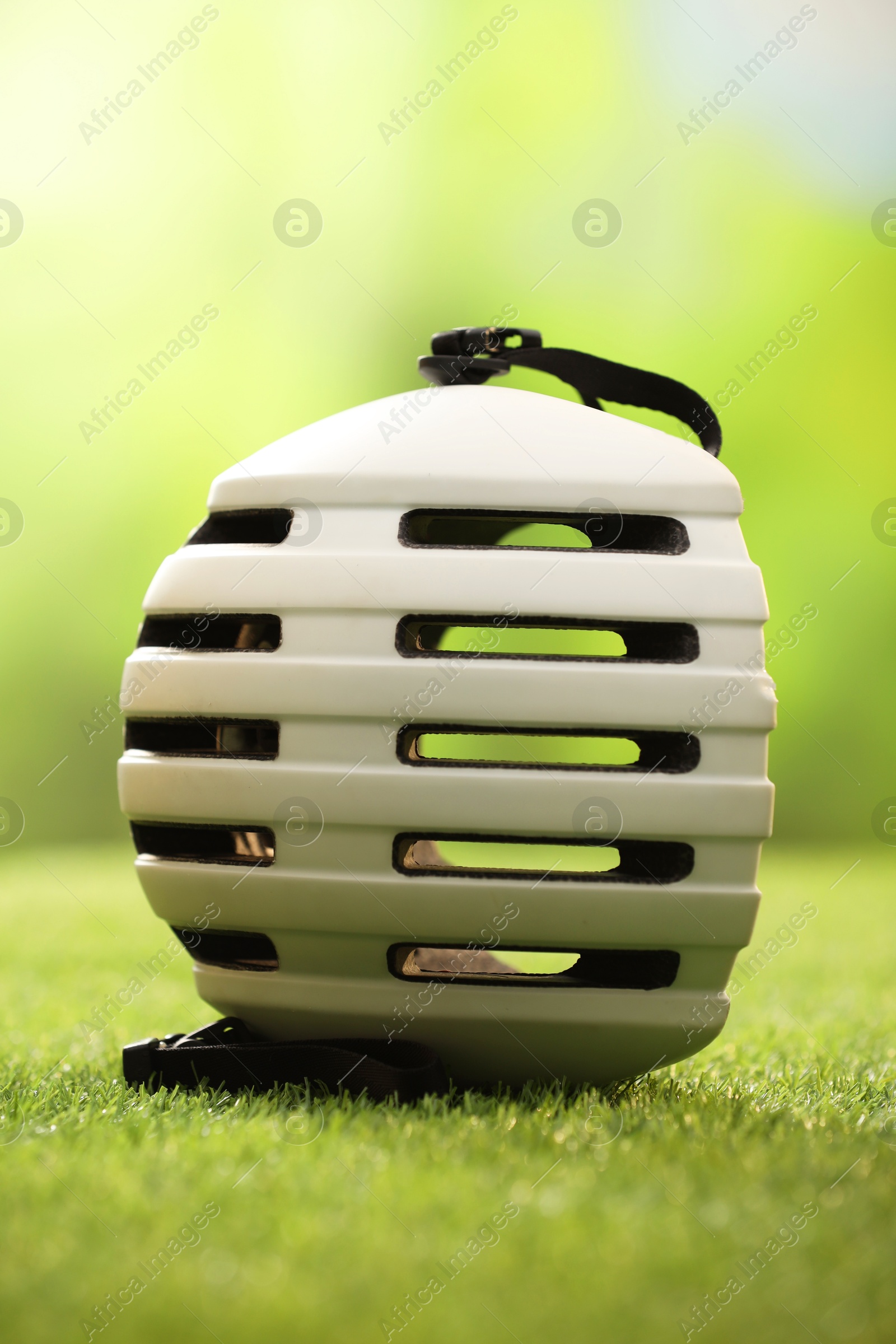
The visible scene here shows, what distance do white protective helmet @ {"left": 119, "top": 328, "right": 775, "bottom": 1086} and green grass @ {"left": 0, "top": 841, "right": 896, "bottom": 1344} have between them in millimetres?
195

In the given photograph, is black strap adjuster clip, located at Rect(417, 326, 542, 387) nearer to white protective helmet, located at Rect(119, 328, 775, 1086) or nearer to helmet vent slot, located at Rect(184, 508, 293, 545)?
white protective helmet, located at Rect(119, 328, 775, 1086)

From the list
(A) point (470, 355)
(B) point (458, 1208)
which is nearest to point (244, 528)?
(A) point (470, 355)

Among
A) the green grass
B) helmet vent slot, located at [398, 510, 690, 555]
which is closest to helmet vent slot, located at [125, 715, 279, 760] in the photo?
helmet vent slot, located at [398, 510, 690, 555]

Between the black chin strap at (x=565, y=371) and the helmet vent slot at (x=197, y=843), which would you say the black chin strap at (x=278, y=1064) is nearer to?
the helmet vent slot at (x=197, y=843)

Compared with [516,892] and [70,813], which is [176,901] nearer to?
[516,892]

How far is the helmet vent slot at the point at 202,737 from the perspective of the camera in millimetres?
2098

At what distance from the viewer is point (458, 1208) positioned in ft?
5.08

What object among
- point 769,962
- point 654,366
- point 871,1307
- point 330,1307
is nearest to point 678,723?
point 871,1307

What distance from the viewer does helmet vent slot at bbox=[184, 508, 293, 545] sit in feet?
7.24

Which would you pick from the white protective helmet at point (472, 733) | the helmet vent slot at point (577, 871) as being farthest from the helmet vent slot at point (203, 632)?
the helmet vent slot at point (577, 871)

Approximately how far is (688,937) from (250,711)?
0.83 metres

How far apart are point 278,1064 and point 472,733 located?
71 centimetres

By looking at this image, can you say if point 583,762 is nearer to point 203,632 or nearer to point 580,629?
point 580,629

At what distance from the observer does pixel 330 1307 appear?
51.5 inches
